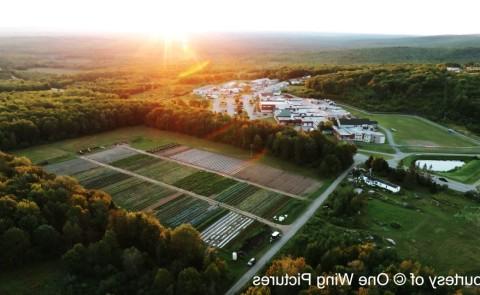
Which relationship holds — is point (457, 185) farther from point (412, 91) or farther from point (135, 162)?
point (412, 91)

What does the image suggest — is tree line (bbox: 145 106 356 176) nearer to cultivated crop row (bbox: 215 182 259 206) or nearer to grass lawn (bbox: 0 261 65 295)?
cultivated crop row (bbox: 215 182 259 206)

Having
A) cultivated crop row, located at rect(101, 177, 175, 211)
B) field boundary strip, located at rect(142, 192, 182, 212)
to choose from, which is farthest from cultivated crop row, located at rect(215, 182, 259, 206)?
cultivated crop row, located at rect(101, 177, 175, 211)

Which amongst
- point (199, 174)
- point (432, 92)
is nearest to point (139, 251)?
point (199, 174)

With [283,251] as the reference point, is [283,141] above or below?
above

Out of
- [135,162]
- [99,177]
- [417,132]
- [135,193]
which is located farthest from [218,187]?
[417,132]

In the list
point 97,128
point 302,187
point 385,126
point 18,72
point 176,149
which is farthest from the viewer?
point 18,72

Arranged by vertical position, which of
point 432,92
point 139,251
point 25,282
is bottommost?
point 25,282

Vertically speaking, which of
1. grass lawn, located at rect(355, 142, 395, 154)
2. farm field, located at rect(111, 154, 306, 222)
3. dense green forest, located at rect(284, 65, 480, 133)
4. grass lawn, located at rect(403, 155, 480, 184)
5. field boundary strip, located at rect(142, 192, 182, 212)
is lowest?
field boundary strip, located at rect(142, 192, 182, 212)

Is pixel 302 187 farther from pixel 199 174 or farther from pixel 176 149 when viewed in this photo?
pixel 176 149
